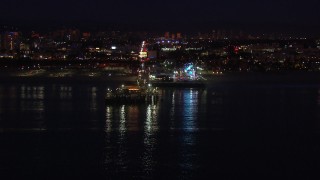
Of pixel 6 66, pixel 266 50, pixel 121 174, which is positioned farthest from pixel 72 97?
pixel 266 50

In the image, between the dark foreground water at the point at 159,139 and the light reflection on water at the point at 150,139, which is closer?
the dark foreground water at the point at 159,139

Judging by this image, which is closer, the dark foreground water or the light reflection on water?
the dark foreground water

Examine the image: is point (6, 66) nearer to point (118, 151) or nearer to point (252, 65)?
point (252, 65)

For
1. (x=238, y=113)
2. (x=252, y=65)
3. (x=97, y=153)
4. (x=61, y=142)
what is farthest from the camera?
(x=252, y=65)

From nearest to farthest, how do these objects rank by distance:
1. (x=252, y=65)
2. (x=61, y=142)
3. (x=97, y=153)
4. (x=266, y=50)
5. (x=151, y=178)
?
(x=151, y=178) → (x=97, y=153) → (x=61, y=142) → (x=252, y=65) → (x=266, y=50)

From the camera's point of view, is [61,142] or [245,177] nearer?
[245,177]

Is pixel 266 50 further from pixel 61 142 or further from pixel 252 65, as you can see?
pixel 61 142
